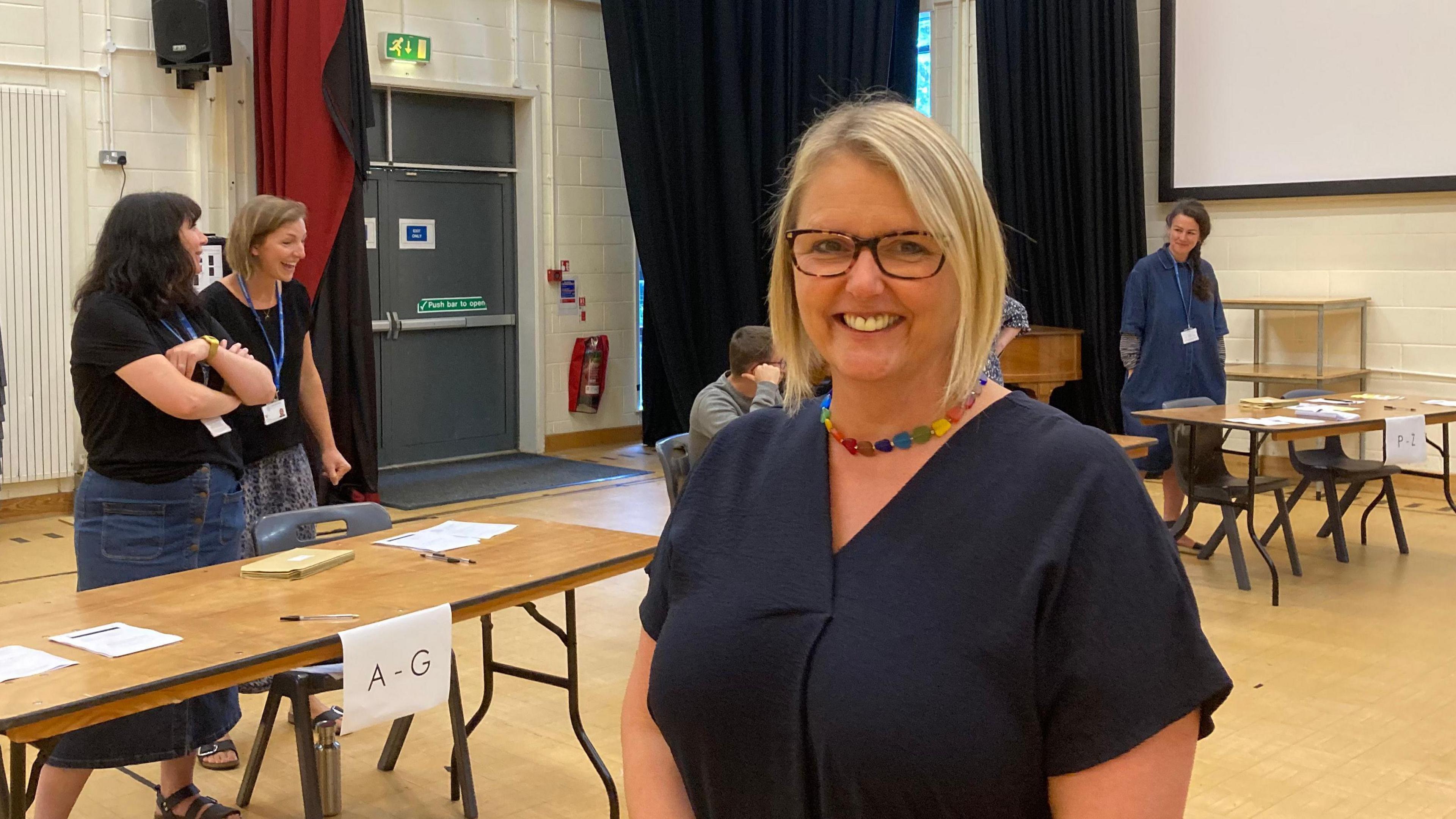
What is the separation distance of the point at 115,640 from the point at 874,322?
1.71m

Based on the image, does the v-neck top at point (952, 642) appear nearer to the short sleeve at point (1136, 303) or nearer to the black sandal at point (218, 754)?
the black sandal at point (218, 754)

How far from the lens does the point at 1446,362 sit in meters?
7.35

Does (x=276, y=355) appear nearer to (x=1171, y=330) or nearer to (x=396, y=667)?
(x=396, y=667)

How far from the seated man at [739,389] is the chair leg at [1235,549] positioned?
2.23 m

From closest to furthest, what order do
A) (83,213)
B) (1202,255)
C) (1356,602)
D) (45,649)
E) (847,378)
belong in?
(847,378) → (45,649) → (1356,602) → (83,213) → (1202,255)

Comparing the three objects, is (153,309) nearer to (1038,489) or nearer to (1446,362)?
(1038,489)

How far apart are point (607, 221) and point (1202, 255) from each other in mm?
4125

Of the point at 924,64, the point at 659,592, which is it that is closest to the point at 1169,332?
the point at 924,64

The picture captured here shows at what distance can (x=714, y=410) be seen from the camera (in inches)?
178

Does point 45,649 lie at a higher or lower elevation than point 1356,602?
higher

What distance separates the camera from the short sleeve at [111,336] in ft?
10.1

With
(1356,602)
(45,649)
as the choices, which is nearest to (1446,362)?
(1356,602)

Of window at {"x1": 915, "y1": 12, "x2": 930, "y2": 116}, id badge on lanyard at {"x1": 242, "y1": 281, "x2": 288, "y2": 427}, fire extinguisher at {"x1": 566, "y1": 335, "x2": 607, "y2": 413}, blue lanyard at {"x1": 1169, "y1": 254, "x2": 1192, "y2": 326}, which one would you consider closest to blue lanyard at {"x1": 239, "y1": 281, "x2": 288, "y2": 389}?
id badge on lanyard at {"x1": 242, "y1": 281, "x2": 288, "y2": 427}

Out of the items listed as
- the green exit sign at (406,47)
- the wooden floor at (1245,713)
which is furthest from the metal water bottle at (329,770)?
the green exit sign at (406,47)
